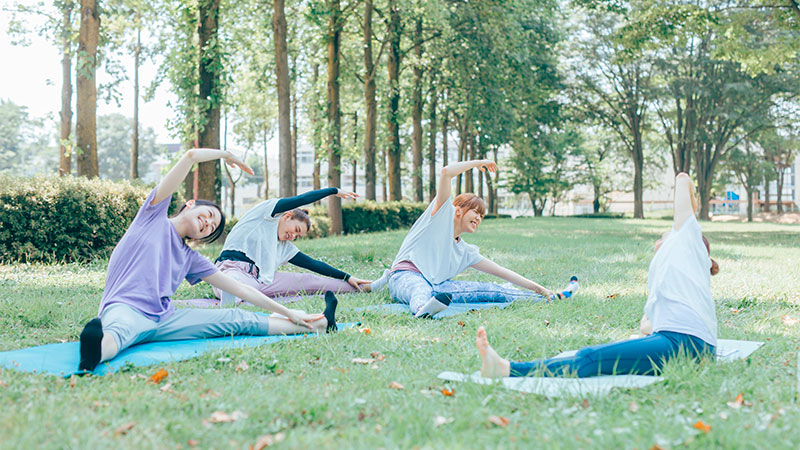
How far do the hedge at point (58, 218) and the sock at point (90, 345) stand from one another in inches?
259

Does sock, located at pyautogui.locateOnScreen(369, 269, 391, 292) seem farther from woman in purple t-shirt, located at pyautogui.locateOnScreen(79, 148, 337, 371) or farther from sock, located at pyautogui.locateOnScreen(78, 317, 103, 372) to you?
sock, located at pyautogui.locateOnScreen(78, 317, 103, 372)

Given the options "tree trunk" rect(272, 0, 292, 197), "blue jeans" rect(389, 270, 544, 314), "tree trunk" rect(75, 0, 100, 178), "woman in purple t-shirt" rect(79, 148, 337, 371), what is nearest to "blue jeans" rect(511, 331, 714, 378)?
"woman in purple t-shirt" rect(79, 148, 337, 371)

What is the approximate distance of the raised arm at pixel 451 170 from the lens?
16.7 ft

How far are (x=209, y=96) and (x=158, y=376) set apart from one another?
33.9ft

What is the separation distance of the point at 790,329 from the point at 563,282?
10.6ft

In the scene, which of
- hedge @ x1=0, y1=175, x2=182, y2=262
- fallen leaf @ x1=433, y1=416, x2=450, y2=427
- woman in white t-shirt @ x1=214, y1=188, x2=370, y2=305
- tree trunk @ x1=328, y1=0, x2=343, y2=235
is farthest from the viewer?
tree trunk @ x1=328, y1=0, x2=343, y2=235

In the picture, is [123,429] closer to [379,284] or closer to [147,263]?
[147,263]

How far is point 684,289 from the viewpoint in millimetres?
3410

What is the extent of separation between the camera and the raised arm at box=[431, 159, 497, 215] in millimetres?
5086

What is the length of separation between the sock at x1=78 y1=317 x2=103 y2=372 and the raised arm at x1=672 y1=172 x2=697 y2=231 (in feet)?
11.0

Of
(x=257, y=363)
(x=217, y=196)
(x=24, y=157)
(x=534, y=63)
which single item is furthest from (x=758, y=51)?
(x=24, y=157)

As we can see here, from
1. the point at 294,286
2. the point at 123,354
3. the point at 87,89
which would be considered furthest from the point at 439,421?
the point at 87,89

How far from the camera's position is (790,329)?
191 inches

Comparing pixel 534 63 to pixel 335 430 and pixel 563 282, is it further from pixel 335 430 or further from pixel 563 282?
pixel 335 430
